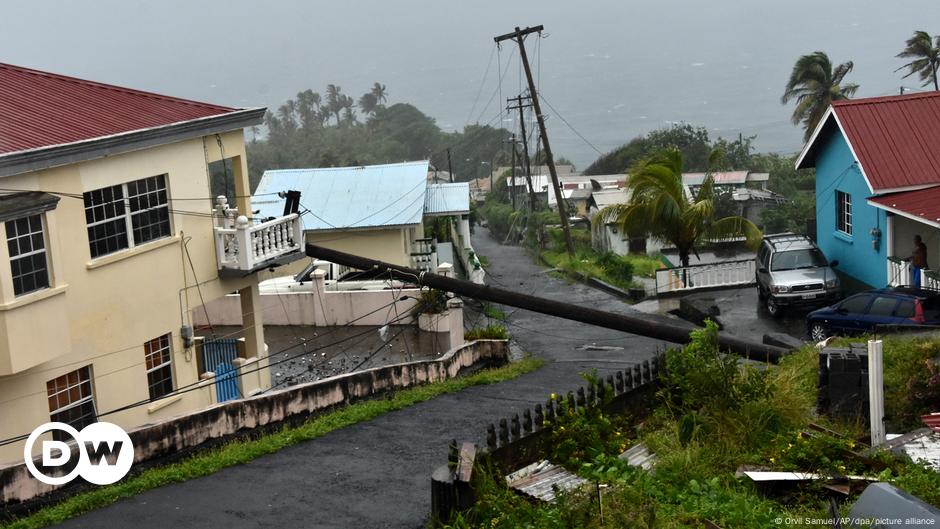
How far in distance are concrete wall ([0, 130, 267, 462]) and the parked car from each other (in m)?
12.4

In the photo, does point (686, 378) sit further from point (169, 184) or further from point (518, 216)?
point (518, 216)

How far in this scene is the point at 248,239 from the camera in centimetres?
2217

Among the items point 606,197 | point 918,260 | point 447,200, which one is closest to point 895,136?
point 918,260

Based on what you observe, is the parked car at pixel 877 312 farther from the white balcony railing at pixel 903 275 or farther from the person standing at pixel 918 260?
the person standing at pixel 918 260

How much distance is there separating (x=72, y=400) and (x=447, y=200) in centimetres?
2114

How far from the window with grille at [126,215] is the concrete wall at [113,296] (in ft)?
0.62

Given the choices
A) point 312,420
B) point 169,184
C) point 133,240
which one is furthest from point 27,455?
point 169,184

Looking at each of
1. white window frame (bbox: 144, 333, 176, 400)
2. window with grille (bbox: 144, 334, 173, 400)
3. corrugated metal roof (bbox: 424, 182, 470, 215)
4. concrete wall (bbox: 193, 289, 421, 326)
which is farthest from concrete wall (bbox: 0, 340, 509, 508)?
corrugated metal roof (bbox: 424, 182, 470, 215)

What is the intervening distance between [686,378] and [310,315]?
60.1 ft

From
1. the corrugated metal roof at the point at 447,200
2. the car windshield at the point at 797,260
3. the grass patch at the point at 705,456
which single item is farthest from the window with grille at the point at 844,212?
the grass patch at the point at 705,456

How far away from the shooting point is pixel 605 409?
42.4ft

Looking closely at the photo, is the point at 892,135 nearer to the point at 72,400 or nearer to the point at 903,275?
the point at 903,275

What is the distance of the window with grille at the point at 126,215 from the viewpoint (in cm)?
1939

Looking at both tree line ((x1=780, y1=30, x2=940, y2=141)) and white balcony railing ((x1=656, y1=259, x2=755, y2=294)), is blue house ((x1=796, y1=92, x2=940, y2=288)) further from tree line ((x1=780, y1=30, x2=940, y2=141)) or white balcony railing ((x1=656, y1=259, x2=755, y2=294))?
tree line ((x1=780, y1=30, x2=940, y2=141))
